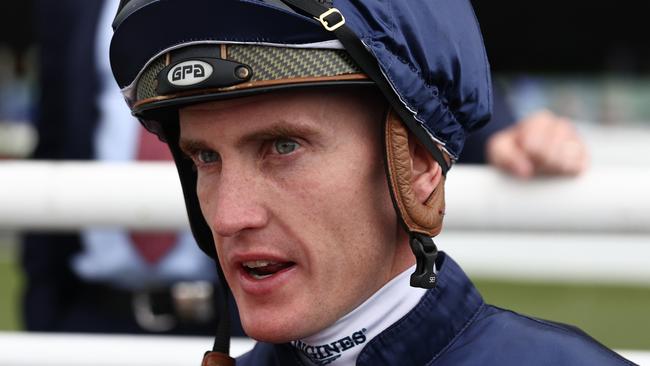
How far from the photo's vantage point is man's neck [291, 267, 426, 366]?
5.96 feet

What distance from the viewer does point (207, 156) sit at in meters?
1.84

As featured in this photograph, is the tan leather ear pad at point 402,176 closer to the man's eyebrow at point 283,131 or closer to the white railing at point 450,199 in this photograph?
the man's eyebrow at point 283,131

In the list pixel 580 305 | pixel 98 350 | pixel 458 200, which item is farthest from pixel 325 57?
pixel 580 305

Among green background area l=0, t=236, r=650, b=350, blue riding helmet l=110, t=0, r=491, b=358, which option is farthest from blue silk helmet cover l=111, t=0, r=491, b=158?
green background area l=0, t=236, r=650, b=350

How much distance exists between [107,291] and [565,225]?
162 cm

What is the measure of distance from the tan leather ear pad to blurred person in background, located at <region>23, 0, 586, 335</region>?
1.50 meters

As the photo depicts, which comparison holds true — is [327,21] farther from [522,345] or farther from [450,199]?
[450,199]

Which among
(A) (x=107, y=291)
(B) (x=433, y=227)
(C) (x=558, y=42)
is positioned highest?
(B) (x=433, y=227)

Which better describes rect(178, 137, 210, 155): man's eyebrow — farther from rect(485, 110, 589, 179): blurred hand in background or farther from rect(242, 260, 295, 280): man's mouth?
rect(485, 110, 589, 179): blurred hand in background

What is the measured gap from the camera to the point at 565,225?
7.40 ft

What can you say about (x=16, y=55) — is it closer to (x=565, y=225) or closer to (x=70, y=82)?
(x=70, y=82)

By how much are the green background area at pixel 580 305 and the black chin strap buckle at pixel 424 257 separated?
4831mm

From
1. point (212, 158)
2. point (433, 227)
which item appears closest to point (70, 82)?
point (212, 158)

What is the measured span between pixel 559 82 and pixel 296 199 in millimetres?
16092
